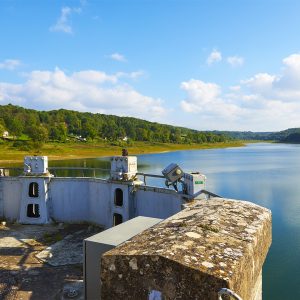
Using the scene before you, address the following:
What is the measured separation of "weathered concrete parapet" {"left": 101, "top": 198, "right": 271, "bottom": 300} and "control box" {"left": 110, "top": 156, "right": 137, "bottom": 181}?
52.9 feet

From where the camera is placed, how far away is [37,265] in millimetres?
15414

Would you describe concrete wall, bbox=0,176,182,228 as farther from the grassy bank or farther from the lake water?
the grassy bank

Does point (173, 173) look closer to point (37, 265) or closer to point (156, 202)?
point (156, 202)

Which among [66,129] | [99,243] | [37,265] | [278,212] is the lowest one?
[278,212]

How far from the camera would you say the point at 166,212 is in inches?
721

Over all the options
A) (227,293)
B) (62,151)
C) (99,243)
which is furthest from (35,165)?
(62,151)

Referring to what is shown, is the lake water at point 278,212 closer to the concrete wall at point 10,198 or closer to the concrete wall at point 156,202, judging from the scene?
the concrete wall at point 10,198

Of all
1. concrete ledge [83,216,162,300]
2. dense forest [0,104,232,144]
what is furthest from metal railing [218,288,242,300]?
dense forest [0,104,232,144]

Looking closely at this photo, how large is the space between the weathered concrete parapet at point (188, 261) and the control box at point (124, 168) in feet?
52.9

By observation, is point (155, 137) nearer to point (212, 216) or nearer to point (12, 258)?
point (12, 258)

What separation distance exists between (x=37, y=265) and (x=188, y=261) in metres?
14.2

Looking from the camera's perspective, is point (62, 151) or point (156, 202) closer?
point (156, 202)

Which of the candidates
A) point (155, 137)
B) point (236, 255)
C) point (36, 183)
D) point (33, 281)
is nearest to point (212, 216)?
point (236, 255)

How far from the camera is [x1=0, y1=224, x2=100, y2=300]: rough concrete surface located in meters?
12.8
